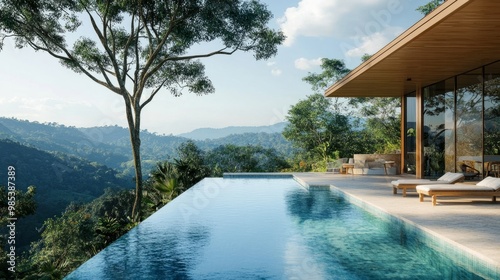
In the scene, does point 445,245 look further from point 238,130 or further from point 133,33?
point 238,130

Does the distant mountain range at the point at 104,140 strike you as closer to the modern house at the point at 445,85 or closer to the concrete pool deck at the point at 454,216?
the modern house at the point at 445,85

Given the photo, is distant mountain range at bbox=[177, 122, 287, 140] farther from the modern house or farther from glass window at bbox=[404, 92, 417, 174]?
the modern house

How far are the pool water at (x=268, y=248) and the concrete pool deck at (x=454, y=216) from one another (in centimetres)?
29

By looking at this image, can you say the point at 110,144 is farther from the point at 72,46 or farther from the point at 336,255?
the point at 336,255

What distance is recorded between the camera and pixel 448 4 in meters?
6.54

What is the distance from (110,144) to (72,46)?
3875cm

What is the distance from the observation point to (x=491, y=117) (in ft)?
37.1

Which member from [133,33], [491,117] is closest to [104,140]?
[133,33]

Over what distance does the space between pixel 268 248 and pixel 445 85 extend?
990 centimetres

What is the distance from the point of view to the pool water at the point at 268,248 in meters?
5.07

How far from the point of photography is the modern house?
24.6 feet

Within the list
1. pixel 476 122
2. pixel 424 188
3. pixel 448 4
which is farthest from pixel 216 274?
pixel 476 122

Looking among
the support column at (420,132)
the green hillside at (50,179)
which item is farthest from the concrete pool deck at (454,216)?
the green hillside at (50,179)

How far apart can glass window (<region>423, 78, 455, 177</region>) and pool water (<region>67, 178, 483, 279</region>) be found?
5252 mm
